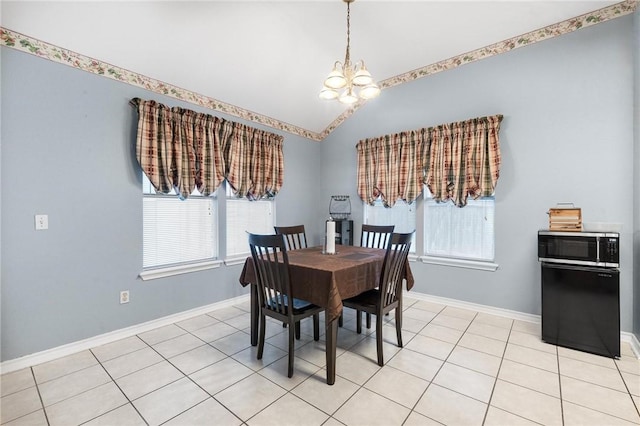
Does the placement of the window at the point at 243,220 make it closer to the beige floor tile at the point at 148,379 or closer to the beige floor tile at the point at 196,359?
the beige floor tile at the point at 196,359

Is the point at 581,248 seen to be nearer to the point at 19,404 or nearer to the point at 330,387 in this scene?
the point at 330,387

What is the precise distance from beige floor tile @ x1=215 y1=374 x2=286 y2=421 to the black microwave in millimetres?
2644

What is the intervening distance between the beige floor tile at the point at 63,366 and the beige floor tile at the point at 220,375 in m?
0.96

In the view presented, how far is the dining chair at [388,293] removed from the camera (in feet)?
7.45

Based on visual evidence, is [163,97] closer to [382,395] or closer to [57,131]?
[57,131]

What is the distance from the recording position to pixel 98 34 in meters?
2.42

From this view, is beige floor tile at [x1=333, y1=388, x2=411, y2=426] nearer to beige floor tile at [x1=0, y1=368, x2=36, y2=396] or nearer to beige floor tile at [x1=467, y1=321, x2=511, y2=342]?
beige floor tile at [x1=467, y1=321, x2=511, y2=342]

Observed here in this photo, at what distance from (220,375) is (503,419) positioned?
1.91 meters

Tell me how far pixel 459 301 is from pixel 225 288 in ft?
9.86

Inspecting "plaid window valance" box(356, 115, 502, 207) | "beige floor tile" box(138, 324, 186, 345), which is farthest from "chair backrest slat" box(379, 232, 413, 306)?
"beige floor tile" box(138, 324, 186, 345)

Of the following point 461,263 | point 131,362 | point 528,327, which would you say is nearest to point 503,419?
point 528,327

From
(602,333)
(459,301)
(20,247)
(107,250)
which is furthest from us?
(459,301)

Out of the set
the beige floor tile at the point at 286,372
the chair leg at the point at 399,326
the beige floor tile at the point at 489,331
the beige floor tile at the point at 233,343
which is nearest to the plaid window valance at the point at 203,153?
the beige floor tile at the point at 233,343

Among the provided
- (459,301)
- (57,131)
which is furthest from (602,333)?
(57,131)
